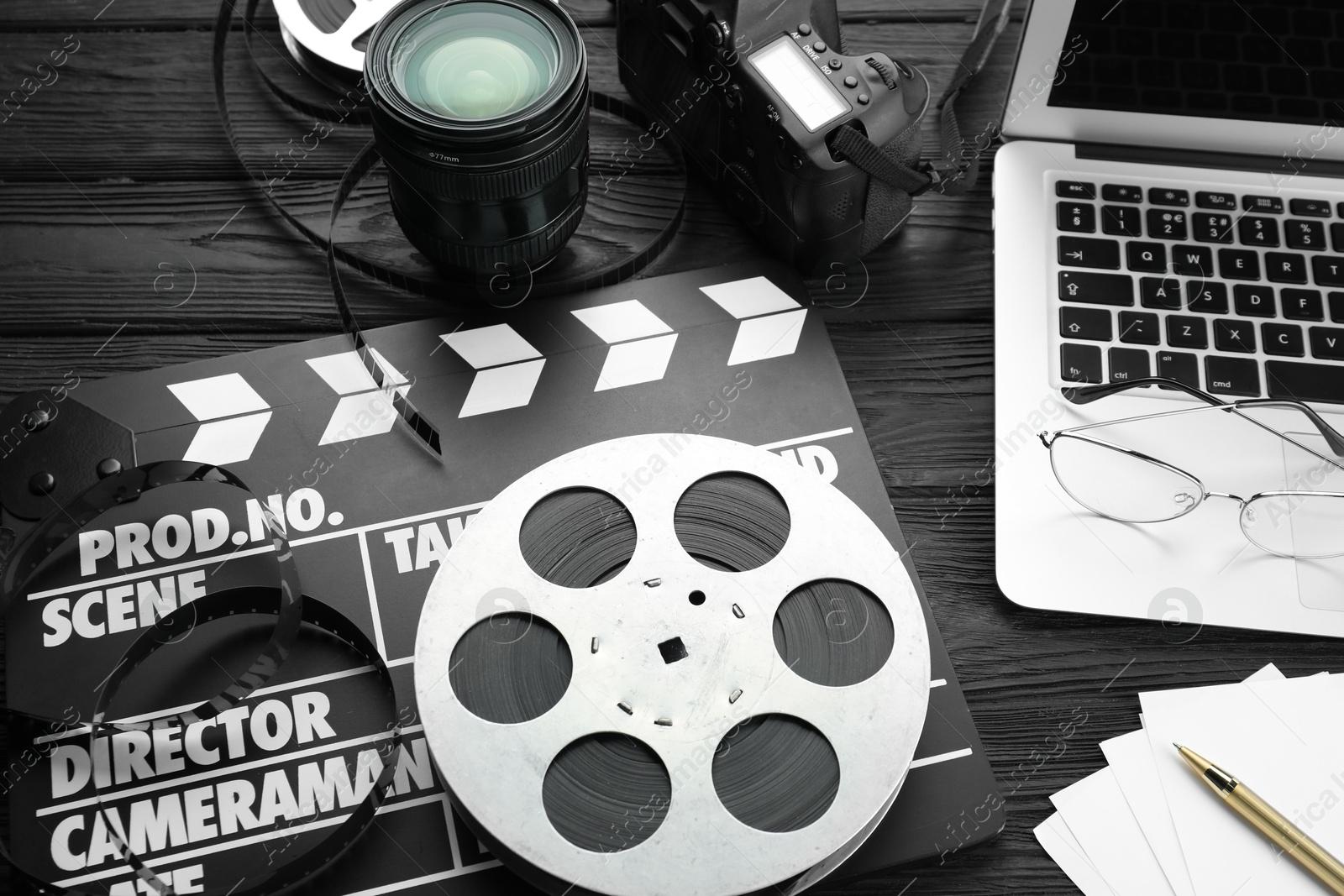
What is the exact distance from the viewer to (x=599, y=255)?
990 mm

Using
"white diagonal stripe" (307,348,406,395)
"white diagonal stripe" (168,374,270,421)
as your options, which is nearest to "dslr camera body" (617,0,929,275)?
"white diagonal stripe" (307,348,406,395)

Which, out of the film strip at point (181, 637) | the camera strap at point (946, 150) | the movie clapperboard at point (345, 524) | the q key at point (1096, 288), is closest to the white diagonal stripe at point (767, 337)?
the movie clapperboard at point (345, 524)

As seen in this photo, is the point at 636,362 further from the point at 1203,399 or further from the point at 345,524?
the point at 1203,399

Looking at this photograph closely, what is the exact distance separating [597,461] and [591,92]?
1.26 feet

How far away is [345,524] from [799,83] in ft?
1.56

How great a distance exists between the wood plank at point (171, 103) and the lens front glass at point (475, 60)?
187 millimetres

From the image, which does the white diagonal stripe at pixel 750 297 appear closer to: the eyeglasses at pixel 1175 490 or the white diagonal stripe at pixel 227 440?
the eyeglasses at pixel 1175 490

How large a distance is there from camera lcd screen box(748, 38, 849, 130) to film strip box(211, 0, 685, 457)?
0.48 ft

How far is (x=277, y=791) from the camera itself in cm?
79

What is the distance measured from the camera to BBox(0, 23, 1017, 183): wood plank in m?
1.01

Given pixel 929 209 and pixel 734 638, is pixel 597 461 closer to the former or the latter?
pixel 734 638

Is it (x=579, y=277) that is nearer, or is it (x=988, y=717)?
(x=988, y=717)

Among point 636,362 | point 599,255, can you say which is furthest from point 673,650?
point 599,255

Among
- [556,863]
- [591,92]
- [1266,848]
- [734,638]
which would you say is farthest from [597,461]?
[1266,848]
